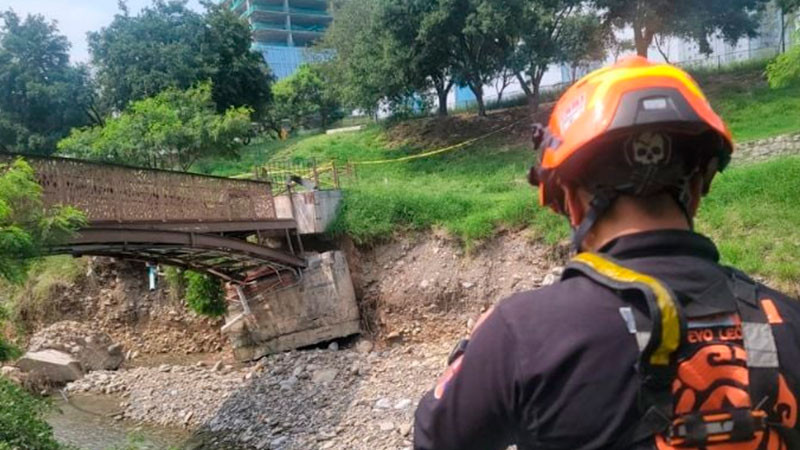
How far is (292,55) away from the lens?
6062cm

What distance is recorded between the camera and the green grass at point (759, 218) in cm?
1111

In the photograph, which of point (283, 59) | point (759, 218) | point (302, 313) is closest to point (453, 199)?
point (302, 313)

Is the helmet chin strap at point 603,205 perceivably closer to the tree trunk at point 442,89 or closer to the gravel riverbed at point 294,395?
the gravel riverbed at point 294,395

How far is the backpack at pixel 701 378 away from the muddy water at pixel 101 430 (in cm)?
1041

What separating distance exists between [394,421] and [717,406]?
9723 millimetres

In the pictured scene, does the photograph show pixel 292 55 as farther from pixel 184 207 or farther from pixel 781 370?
pixel 781 370

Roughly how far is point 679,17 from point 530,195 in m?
11.0

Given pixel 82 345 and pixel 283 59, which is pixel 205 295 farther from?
pixel 283 59

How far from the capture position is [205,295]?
15.7m

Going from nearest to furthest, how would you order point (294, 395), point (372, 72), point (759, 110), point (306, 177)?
point (294, 395) < point (306, 177) < point (759, 110) < point (372, 72)

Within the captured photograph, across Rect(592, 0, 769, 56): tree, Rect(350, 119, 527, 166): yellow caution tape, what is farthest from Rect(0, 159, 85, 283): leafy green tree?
Rect(592, 0, 769, 56): tree

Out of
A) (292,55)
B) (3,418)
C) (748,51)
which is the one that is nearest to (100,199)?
(3,418)

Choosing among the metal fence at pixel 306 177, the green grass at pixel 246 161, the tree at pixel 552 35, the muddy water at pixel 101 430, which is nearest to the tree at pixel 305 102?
the green grass at pixel 246 161

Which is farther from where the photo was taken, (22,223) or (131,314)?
(131,314)
